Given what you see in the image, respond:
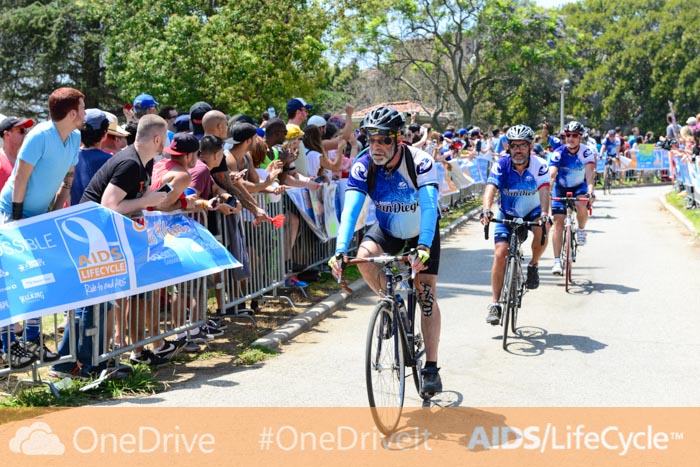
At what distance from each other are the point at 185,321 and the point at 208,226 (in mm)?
1023

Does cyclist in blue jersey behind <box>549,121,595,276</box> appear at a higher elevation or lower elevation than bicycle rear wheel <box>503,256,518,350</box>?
higher

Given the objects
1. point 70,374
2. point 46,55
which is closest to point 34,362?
point 70,374

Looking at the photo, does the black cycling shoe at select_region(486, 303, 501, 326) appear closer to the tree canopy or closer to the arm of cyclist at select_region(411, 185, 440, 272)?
the arm of cyclist at select_region(411, 185, 440, 272)

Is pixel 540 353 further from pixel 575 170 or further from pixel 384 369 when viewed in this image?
pixel 575 170

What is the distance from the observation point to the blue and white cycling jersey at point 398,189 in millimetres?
6121

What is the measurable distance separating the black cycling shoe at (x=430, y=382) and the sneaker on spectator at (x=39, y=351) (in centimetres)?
268

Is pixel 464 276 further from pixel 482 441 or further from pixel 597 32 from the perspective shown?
pixel 597 32

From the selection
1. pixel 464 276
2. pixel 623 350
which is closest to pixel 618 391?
pixel 623 350

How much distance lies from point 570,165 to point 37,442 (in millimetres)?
8645

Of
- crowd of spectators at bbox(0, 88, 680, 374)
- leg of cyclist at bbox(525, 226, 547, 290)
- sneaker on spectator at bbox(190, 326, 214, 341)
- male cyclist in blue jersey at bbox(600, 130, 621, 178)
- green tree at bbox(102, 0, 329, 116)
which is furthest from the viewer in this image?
male cyclist in blue jersey at bbox(600, 130, 621, 178)

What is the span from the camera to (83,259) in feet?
21.1

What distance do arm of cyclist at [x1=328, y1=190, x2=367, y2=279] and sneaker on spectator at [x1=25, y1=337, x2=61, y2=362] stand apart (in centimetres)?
221

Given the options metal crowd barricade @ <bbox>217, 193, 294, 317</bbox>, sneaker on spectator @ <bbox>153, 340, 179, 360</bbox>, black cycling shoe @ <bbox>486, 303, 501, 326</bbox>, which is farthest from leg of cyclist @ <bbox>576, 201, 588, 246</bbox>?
sneaker on spectator @ <bbox>153, 340, 179, 360</bbox>

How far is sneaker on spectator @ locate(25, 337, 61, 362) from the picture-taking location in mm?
6379
